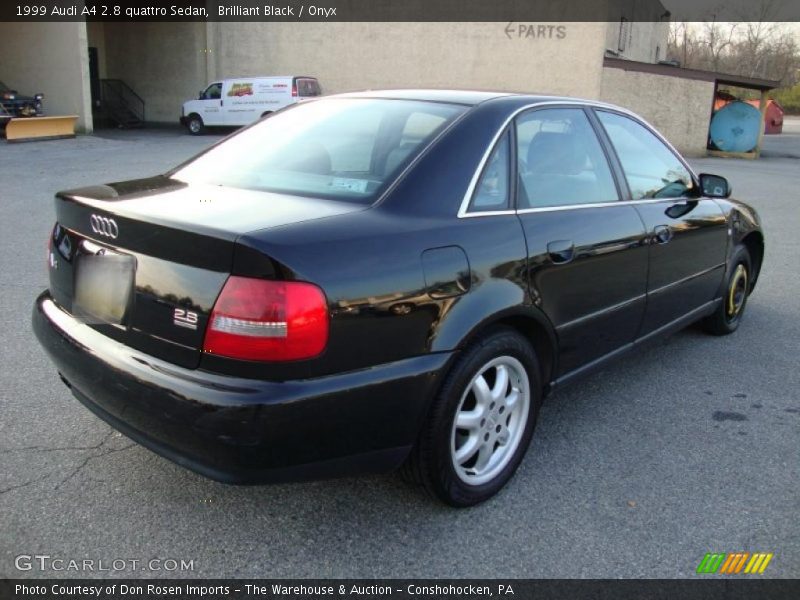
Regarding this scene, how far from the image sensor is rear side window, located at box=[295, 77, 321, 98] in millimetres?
24188

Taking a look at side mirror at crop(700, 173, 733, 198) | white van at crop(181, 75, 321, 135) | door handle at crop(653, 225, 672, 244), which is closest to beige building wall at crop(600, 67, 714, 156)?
white van at crop(181, 75, 321, 135)

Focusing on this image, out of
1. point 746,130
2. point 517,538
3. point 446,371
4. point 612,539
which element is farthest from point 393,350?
point 746,130

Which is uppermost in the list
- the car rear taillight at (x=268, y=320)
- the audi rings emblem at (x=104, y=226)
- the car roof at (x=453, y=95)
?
the car roof at (x=453, y=95)

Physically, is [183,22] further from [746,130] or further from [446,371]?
[446,371]

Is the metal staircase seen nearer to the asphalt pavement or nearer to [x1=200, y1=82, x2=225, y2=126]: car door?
[x1=200, y1=82, x2=225, y2=126]: car door

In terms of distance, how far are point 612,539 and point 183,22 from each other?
94.9ft

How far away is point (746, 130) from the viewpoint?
22.9 meters

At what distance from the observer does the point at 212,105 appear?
24938mm

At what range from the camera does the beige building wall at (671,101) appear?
23203mm

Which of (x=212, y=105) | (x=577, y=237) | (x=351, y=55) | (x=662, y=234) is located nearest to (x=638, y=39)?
(x=351, y=55)

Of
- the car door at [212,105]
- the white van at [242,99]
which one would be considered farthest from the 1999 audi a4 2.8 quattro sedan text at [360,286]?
the car door at [212,105]

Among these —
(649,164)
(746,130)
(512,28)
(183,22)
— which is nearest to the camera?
(649,164)

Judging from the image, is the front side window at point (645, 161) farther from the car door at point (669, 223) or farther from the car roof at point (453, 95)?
the car roof at point (453, 95)

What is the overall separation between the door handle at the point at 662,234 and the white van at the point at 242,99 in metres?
21.6
